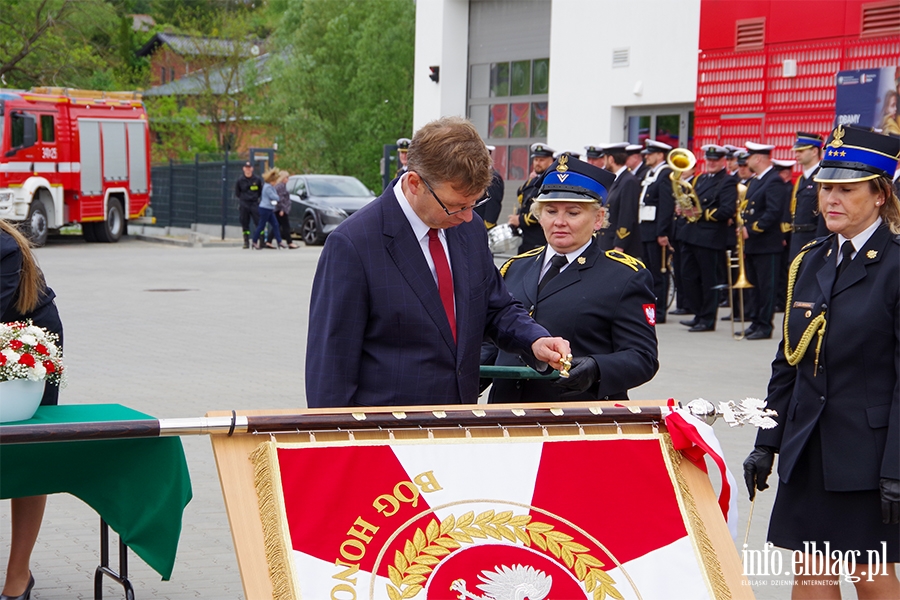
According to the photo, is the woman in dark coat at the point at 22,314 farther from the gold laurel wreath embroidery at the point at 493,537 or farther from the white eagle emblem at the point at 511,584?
the white eagle emblem at the point at 511,584

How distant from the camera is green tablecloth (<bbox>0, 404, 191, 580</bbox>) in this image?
3174 millimetres

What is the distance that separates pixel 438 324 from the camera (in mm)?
3178

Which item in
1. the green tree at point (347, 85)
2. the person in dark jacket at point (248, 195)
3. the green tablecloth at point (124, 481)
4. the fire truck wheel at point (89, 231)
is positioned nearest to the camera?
the green tablecloth at point (124, 481)

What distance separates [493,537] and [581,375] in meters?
1.03

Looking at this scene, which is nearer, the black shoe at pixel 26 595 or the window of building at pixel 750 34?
the black shoe at pixel 26 595

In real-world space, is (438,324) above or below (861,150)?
below

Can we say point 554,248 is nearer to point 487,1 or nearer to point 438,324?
point 438,324

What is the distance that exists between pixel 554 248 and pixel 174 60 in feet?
261

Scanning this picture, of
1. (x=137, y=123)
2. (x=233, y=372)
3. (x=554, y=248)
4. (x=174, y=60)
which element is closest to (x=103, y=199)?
(x=137, y=123)

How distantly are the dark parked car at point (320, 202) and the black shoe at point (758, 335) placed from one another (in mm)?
14478

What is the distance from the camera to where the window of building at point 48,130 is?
24172 mm

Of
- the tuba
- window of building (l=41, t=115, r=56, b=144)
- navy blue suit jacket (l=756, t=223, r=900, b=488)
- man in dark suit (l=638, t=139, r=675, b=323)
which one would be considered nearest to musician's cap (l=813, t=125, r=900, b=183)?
navy blue suit jacket (l=756, t=223, r=900, b=488)

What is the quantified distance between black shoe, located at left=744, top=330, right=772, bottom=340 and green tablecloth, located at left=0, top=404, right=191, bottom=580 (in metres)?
10.1

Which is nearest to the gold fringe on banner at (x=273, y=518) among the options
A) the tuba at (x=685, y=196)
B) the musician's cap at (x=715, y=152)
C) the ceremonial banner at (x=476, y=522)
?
the ceremonial banner at (x=476, y=522)
